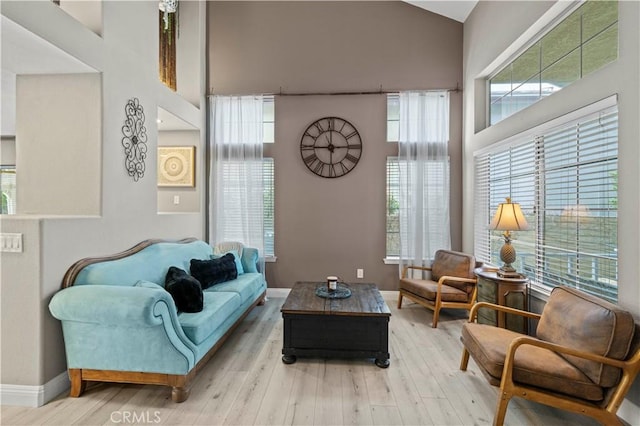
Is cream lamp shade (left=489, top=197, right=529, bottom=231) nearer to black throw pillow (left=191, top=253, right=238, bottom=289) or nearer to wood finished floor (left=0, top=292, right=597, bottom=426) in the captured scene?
wood finished floor (left=0, top=292, right=597, bottom=426)

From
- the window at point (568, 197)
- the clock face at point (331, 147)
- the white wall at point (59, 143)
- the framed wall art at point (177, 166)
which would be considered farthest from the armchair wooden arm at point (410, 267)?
the white wall at point (59, 143)

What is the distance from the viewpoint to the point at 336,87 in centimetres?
466

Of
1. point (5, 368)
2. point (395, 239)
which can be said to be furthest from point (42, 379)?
point (395, 239)

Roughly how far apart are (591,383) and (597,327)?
31 centimetres

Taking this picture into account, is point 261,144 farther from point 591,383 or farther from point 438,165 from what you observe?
point 591,383

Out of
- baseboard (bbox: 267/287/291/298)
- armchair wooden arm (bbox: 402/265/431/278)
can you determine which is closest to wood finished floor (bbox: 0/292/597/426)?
armchair wooden arm (bbox: 402/265/431/278)

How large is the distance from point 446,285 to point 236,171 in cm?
321

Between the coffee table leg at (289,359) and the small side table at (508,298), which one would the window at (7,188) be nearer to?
the coffee table leg at (289,359)

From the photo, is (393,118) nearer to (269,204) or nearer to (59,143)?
(269,204)

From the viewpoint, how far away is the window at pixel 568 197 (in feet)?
7.49

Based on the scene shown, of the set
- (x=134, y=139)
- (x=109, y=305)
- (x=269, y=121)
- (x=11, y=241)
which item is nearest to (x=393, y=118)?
(x=269, y=121)

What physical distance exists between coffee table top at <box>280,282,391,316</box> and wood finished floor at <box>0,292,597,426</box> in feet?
1.48

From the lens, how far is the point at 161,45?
13.9ft

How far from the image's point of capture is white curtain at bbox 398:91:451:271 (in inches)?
176
